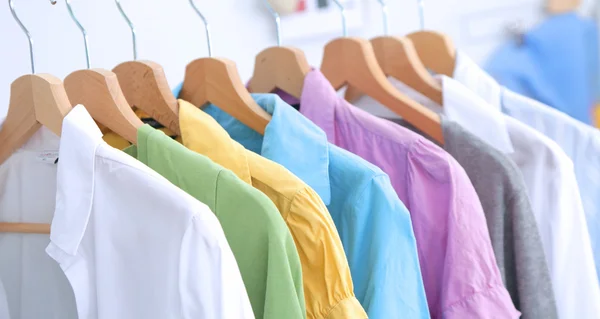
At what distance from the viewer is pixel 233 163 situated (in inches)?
32.5

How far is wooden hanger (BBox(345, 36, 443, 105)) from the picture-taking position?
3.85 feet

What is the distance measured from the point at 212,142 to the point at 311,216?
0.52 feet

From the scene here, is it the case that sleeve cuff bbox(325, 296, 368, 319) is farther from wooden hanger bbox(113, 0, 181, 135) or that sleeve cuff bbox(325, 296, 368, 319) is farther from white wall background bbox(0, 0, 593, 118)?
white wall background bbox(0, 0, 593, 118)

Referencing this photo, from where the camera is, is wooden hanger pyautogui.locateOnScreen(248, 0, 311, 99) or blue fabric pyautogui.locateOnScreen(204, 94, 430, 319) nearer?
blue fabric pyautogui.locateOnScreen(204, 94, 430, 319)

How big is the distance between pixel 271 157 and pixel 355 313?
241 millimetres

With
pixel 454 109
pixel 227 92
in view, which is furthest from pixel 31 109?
pixel 454 109

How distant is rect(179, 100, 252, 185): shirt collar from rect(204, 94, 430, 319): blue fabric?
9 centimetres

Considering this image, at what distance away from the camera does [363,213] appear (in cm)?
86

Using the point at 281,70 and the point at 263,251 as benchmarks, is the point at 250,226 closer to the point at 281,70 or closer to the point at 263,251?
the point at 263,251

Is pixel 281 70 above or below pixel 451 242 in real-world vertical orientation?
above

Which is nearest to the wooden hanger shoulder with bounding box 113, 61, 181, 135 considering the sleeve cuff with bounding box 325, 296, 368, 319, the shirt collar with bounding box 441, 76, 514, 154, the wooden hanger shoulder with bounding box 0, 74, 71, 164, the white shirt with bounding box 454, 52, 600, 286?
the wooden hanger shoulder with bounding box 0, 74, 71, 164

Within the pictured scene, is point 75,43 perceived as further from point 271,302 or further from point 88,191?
point 271,302

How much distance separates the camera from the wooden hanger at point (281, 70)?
108 cm

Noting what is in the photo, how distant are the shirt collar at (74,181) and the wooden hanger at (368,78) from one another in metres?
0.48
